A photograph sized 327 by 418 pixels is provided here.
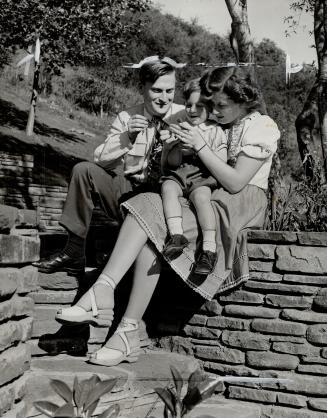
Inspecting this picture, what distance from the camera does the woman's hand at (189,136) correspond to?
3.68 meters

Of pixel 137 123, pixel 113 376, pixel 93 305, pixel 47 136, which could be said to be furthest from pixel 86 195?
pixel 47 136

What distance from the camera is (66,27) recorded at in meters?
13.5

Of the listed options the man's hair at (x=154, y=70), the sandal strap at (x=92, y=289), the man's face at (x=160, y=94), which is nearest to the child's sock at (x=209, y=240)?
the sandal strap at (x=92, y=289)

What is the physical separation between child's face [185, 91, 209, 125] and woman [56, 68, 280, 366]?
0.06 m

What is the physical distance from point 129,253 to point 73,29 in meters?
11.0

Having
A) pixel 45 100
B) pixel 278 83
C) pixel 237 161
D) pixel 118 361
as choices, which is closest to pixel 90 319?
pixel 118 361

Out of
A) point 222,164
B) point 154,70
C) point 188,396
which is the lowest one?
point 188,396

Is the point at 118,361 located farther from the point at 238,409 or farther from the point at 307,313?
the point at 307,313

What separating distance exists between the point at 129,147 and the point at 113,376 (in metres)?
1.41

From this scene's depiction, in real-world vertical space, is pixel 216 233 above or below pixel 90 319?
above

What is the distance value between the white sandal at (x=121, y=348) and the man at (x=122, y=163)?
0.54 m

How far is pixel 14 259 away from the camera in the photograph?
2854 mm

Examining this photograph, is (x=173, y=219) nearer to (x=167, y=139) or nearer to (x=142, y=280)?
(x=142, y=280)

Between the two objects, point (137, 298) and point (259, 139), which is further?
point (259, 139)
